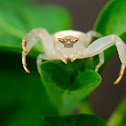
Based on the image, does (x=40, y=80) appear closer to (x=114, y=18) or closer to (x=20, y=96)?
(x=20, y=96)

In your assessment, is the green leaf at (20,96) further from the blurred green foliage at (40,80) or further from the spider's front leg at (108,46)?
the spider's front leg at (108,46)

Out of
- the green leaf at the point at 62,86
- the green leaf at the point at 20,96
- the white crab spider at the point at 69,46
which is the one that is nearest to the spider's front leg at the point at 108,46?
the white crab spider at the point at 69,46

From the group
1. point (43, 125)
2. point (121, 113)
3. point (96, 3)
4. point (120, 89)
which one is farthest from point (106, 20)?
point (96, 3)

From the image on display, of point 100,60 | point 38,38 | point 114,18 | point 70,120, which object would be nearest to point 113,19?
point 114,18

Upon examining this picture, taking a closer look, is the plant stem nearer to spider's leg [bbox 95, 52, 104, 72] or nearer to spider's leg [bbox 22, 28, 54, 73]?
spider's leg [bbox 95, 52, 104, 72]

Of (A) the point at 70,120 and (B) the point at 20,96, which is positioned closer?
(A) the point at 70,120

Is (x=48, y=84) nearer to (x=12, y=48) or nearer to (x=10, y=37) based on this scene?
(x=12, y=48)

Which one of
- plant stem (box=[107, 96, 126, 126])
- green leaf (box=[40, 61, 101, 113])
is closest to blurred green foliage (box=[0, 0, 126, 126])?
green leaf (box=[40, 61, 101, 113])

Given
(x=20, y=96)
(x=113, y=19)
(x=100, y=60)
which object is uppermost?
(x=113, y=19)
